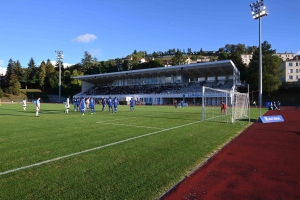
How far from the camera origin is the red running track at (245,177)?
14.3ft

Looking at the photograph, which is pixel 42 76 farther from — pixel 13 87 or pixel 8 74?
pixel 8 74

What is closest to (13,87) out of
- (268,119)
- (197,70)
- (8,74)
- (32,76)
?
(8,74)

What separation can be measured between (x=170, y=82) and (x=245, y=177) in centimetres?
6501

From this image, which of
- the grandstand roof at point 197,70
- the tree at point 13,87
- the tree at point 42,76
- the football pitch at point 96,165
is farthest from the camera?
the tree at point 42,76

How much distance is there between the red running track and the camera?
437cm

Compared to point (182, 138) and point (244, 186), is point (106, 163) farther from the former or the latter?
point (182, 138)

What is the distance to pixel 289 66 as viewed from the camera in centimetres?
8388

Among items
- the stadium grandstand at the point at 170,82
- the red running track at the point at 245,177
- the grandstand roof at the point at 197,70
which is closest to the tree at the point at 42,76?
the stadium grandstand at the point at 170,82

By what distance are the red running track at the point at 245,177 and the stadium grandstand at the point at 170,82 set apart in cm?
4872

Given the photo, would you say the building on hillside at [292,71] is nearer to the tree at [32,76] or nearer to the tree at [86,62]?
the tree at [86,62]

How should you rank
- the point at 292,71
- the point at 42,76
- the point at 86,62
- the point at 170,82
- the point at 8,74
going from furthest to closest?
the point at 86,62 → the point at 42,76 → the point at 8,74 → the point at 292,71 → the point at 170,82

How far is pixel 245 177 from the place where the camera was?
533 cm

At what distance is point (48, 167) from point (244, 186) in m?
4.59

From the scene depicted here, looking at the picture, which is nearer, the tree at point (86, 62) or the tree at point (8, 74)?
the tree at point (8, 74)
